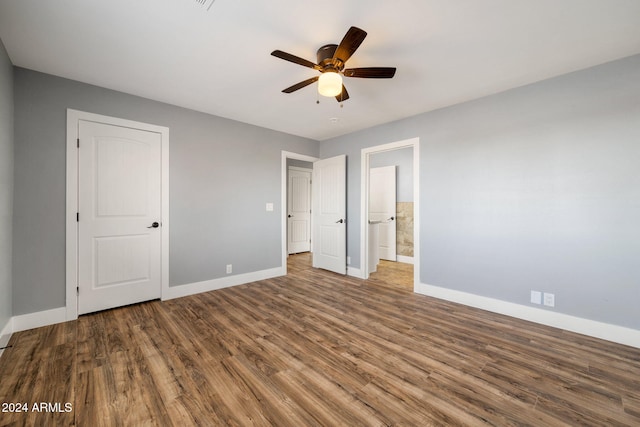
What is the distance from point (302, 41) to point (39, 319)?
371 cm

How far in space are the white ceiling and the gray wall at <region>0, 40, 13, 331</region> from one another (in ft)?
0.81

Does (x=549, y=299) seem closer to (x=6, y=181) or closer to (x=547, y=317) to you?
(x=547, y=317)

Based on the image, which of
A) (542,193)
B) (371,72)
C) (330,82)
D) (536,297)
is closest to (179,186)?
(330,82)

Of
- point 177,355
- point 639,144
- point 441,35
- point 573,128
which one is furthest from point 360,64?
point 177,355

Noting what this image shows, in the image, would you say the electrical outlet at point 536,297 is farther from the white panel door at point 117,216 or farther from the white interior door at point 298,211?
the white interior door at point 298,211

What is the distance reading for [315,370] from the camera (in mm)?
1892

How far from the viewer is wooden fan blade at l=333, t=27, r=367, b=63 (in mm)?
1624

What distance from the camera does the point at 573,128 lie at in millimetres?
2541

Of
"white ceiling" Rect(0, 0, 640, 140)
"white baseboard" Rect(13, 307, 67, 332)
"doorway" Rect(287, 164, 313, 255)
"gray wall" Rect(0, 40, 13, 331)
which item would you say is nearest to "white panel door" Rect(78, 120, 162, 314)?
"white baseboard" Rect(13, 307, 67, 332)

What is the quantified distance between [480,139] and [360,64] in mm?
1843

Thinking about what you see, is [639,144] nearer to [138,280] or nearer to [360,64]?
[360,64]

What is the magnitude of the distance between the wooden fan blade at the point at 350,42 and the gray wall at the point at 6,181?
2.83 metres

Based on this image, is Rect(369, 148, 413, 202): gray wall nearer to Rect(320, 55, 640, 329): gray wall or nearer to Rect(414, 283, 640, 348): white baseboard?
Rect(320, 55, 640, 329): gray wall

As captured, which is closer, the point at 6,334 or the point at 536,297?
the point at 6,334
